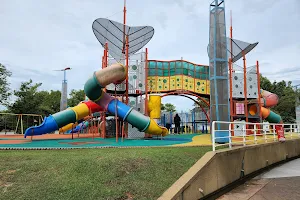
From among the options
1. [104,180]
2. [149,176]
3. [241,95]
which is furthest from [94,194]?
[241,95]

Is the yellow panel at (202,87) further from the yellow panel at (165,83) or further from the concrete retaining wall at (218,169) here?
the concrete retaining wall at (218,169)

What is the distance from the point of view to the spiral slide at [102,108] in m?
13.2

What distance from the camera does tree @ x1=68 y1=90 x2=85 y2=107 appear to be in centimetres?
4894

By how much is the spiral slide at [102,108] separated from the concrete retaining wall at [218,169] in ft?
19.5

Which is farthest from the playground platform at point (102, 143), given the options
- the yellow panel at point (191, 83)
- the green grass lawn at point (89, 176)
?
the yellow panel at point (191, 83)

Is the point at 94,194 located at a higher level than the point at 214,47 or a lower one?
lower

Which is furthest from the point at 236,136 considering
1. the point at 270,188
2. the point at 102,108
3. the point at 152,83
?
the point at 152,83

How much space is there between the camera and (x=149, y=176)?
5887 millimetres

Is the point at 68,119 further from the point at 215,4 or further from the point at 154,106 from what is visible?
the point at 215,4

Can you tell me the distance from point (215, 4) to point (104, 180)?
11510 mm

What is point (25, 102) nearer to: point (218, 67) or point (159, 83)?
point (159, 83)

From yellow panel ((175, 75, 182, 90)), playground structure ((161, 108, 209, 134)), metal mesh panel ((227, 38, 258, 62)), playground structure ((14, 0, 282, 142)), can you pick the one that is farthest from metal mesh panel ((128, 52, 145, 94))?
playground structure ((161, 108, 209, 134))

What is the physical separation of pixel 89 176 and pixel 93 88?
28.6 ft

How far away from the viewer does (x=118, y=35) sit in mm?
17422
